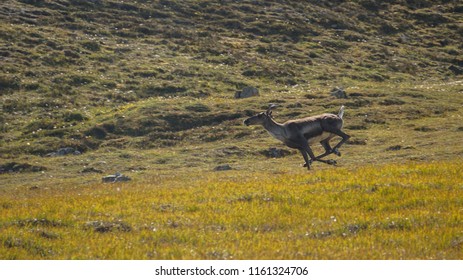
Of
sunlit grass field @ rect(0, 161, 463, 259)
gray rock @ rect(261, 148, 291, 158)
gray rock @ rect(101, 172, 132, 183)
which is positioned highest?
sunlit grass field @ rect(0, 161, 463, 259)

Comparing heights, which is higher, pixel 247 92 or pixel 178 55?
pixel 247 92

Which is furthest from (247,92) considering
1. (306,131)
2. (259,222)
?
(259,222)

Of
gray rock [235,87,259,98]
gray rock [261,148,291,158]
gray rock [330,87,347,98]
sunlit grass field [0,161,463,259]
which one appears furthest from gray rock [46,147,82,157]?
gray rock [330,87,347,98]

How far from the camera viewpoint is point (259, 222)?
51.4 feet

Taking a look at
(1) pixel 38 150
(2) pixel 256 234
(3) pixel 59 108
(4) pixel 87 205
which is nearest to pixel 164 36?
(3) pixel 59 108

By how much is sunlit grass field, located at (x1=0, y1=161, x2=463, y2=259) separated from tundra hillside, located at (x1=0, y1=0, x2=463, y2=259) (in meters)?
0.06

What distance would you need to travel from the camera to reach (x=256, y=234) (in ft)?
47.1

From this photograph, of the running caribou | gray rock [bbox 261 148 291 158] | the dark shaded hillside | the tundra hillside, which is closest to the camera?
the tundra hillside

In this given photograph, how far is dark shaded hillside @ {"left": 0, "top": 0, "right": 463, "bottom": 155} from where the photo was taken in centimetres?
4834

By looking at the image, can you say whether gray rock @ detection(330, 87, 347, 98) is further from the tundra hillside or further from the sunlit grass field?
the sunlit grass field

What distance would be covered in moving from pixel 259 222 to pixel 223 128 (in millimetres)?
30802

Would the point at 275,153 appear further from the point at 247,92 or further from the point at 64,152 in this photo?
the point at 247,92

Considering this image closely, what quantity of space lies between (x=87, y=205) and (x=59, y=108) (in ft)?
109

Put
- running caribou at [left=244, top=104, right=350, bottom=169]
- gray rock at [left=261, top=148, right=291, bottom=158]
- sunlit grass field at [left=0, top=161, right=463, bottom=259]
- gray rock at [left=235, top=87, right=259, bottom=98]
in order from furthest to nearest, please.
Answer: gray rock at [left=235, top=87, right=259, bottom=98], gray rock at [left=261, top=148, right=291, bottom=158], running caribou at [left=244, top=104, right=350, bottom=169], sunlit grass field at [left=0, top=161, right=463, bottom=259]
